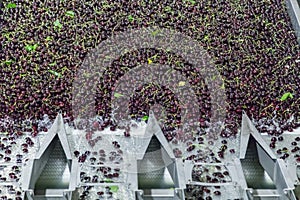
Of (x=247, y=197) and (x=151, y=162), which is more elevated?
(x=151, y=162)

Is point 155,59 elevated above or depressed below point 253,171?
above

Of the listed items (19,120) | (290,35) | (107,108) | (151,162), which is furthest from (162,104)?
(290,35)

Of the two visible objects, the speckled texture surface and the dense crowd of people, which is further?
the dense crowd of people

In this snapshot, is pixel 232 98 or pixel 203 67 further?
pixel 203 67

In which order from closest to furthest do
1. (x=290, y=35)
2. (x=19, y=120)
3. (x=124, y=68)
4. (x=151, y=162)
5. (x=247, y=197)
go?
1. (x=247, y=197)
2. (x=151, y=162)
3. (x=19, y=120)
4. (x=124, y=68)
5. (x=290, y=35)

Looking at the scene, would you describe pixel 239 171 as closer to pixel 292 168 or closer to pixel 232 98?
pixel 292 168

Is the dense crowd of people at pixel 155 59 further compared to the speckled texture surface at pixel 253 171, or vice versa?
the dense crowd of people at pixel 155 59

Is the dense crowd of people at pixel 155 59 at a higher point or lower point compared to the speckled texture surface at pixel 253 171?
higher

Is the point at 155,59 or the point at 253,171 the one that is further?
the point at 155,59

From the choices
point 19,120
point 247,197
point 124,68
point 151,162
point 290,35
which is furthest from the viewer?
point 290,35

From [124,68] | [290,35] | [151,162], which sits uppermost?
[290,35]

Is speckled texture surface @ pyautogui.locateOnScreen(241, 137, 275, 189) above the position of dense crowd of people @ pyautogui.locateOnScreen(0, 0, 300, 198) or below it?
below
